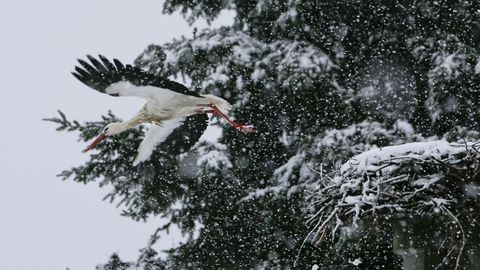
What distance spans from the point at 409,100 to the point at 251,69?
1470mm

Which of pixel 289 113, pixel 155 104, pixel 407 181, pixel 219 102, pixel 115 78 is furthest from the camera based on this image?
pixel 289 113

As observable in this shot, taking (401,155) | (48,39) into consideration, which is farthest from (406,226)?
(48,39)

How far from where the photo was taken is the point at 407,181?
314 centimetres

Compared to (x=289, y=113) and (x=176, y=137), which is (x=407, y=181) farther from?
(x=289, y=113)

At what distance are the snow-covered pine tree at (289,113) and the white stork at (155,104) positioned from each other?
0.87 feet

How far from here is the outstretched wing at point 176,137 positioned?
7.05 m

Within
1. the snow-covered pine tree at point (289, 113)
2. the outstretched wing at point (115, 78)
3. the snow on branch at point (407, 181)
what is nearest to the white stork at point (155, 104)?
the outstretched wing at point (115, 78)

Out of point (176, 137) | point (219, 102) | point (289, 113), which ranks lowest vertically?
point (219, 102)

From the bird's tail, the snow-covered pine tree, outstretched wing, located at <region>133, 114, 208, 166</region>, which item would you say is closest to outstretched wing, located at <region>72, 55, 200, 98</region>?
the bird's tail

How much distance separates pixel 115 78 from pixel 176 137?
1.39m

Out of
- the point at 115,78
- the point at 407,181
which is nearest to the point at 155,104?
the point at 115,78

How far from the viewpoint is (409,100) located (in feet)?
24.0

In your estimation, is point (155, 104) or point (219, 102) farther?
point (219, 102)

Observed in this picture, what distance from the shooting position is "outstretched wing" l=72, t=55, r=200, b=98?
5.72 metres
